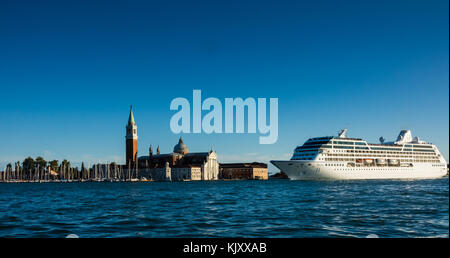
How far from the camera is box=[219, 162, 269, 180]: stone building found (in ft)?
439

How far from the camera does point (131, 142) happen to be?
132m

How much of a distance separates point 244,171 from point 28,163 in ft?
231

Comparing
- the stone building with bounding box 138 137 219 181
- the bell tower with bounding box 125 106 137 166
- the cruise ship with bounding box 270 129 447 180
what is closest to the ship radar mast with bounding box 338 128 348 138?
the cruise ship with bounding box 270 129 447 180

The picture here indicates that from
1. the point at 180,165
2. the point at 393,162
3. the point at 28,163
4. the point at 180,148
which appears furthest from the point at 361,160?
the point at 28,163

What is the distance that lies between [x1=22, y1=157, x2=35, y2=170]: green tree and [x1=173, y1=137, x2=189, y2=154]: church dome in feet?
152

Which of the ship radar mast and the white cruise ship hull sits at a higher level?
the ship radar mast

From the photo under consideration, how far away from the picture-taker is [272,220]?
40.6ft

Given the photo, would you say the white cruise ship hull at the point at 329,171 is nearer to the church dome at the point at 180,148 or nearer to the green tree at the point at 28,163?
the church dome at the point at 180,148

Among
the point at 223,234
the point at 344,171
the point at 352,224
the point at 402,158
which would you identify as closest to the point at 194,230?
the point at 223,234

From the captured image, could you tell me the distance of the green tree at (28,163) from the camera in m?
130

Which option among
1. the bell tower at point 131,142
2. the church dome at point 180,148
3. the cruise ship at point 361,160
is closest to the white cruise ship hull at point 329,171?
the cruise ship at point 361,160

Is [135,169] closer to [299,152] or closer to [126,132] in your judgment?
[126,132]

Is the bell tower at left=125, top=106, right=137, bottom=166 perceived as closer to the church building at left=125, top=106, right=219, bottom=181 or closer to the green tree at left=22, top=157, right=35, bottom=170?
the church building at left=125, top=106, right=219, bottom=181
